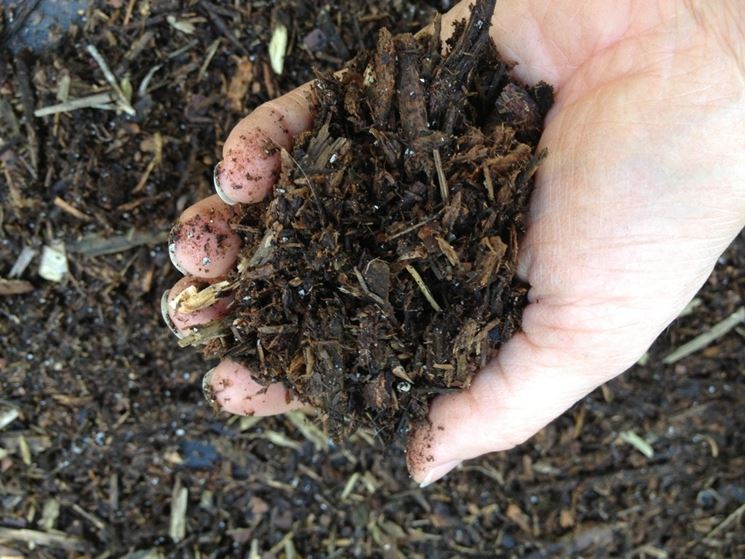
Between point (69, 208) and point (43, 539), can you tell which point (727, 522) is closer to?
point (43, 539)

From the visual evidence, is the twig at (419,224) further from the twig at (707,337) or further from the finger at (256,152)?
the twig at (707,337)

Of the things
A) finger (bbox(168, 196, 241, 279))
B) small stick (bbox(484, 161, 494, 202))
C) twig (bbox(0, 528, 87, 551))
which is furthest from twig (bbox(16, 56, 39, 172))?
small stick (bbox(484, 161, 494, 202))

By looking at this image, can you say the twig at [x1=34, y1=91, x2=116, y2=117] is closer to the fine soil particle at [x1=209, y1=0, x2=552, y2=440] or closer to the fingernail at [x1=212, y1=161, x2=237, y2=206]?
the fingernail at [x1=212, y1=161, x2=237, y2=206]

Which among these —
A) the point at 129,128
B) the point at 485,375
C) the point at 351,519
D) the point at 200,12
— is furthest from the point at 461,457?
the point at 200,12

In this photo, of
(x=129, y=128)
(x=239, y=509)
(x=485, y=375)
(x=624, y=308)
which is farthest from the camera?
(x=239, y=509)

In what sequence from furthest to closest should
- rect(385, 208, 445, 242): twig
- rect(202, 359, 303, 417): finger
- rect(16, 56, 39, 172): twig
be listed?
rect(16, 56, 39, 172): twig < rect(202, 359, 303, 417): finger < rect(385, 208, 445, 242): twig

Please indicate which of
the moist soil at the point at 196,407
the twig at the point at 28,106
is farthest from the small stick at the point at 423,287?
the twig at the point at 28,106

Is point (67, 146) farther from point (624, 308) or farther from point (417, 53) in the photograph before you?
point (624, 308)
